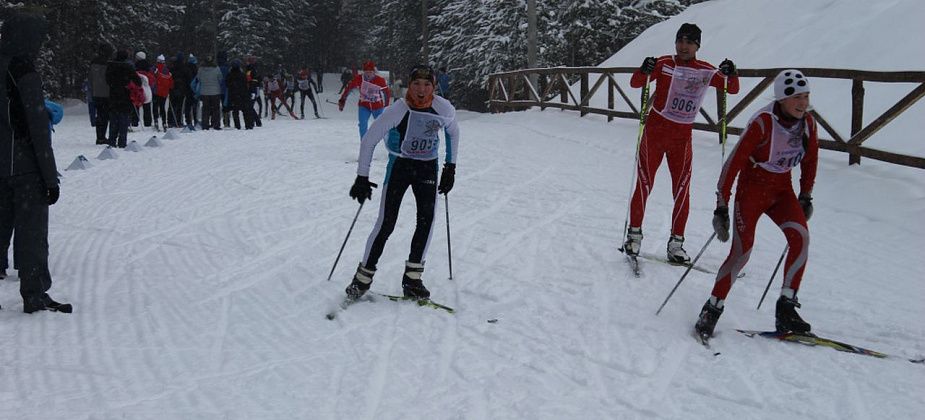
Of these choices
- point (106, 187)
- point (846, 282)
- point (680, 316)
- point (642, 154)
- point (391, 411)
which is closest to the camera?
point (391, 411)

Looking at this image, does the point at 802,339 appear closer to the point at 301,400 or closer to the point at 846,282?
the point at 846,282

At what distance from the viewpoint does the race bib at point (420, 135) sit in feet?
16.3

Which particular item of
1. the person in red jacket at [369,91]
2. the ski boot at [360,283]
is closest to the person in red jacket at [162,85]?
the person in red jacket at [369,91]

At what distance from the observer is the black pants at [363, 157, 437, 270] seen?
509cm

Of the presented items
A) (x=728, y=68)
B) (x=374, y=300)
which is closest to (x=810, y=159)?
(x=728, y=68)

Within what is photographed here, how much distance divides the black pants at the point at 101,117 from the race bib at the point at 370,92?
630 centimetres

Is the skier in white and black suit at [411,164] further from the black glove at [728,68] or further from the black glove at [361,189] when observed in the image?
the black glove at [728,68]

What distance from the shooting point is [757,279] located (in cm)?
588

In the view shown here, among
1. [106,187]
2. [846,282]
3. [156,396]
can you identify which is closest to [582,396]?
[156,396]

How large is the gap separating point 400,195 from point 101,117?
38.9 ft

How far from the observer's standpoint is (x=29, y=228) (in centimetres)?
473

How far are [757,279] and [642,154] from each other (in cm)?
143

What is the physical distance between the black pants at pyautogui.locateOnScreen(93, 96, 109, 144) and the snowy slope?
12.0 meters

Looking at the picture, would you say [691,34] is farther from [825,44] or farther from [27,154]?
[825,44]
